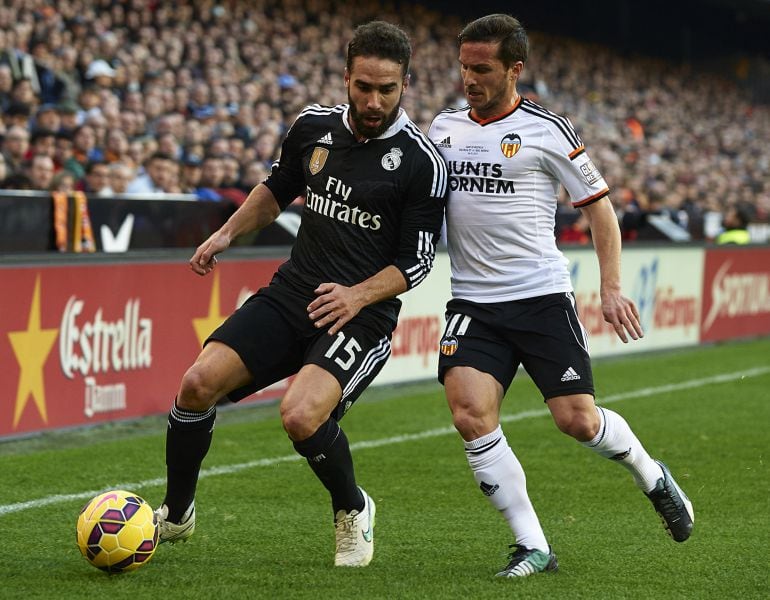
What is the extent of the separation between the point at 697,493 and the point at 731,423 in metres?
2.84

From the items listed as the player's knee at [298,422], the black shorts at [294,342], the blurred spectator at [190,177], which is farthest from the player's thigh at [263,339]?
the blurred spectator at [190,177]

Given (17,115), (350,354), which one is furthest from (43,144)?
(350,354)

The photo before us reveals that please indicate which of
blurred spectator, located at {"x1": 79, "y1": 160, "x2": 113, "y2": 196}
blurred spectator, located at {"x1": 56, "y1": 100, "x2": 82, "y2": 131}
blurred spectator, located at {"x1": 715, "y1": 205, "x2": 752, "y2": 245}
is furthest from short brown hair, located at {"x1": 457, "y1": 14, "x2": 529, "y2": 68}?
blurred spectator, located at {"x1": 715, "y1": 205, "x2": 752, "y2": 245}

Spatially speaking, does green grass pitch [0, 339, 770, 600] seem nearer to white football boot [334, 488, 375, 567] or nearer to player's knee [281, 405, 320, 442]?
white football boot [334, 488, 375, 567]

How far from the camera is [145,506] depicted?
198 inches

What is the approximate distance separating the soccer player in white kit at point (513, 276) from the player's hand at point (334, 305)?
49cm

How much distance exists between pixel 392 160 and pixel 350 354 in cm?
75

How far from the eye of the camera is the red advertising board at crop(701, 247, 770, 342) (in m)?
15.9

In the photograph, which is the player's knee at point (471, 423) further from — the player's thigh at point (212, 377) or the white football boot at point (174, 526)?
the white football boot at point (174, 526)

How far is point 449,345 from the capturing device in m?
5.14

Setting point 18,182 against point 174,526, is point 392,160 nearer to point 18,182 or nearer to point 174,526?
point 174,526

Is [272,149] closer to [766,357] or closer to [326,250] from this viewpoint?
[766,357]

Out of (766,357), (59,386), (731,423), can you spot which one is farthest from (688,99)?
(59,386)

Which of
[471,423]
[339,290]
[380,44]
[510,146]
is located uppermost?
[380,44]
